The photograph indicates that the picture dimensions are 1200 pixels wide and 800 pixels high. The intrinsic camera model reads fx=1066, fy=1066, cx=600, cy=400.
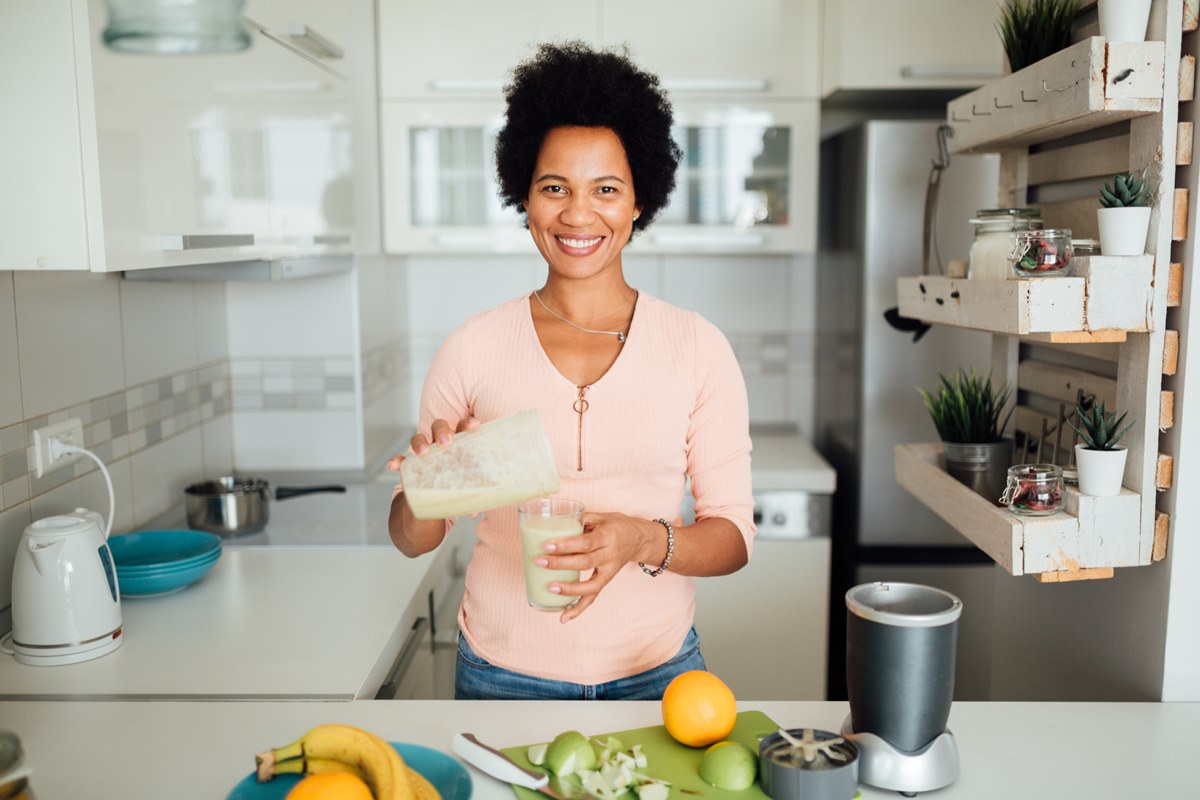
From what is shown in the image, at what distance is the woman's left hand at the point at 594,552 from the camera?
1.19 meters

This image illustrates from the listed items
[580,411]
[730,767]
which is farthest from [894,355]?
[730,767]

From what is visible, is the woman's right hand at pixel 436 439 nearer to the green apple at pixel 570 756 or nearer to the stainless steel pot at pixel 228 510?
the green apple at pixel 570 756

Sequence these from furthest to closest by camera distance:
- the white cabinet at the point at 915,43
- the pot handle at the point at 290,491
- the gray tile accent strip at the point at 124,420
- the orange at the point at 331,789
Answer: the white cabinet at the point at 915,43 → the pot handle at the point at 290,491 → the gray tile accent strip at the point at 124,420 → the orange at the point at 331,789

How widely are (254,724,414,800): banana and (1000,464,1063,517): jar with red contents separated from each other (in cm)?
85

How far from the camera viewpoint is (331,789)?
3.12ft

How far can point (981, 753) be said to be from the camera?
1.21 meters

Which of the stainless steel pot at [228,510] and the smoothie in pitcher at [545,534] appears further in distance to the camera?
the stainless steel pot at [228,510]

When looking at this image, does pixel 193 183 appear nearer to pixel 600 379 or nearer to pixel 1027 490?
pixel 600 379

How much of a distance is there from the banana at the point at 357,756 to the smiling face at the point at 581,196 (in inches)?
27.3

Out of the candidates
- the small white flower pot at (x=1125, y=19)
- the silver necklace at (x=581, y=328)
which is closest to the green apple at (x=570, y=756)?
the silver necklace at (x=581, y=328)

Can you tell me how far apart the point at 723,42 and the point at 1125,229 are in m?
1.77

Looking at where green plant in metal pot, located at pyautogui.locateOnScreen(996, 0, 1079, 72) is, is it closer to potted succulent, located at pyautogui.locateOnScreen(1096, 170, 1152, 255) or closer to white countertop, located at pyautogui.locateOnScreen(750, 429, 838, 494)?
potted succulent, located at pyautogui.locateOnScreen(1096, 170, 1152, 255)

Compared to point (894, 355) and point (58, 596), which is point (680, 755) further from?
point (894, 355)

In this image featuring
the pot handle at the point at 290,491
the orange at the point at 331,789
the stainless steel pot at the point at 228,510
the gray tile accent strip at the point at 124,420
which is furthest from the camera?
the pot handle at the point at 290,491
